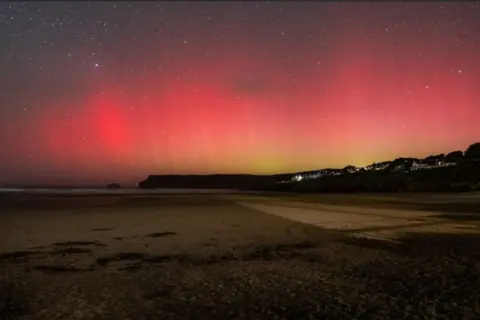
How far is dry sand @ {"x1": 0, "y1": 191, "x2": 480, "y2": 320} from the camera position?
6070 millimetres

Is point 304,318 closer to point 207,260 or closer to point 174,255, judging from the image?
point 207,260

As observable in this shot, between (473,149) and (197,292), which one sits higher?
(473,149)

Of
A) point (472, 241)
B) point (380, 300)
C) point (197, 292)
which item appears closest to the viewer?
point (380, 300)

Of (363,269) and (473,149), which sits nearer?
(363,269)

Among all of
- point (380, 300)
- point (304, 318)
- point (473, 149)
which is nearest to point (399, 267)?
point (380, 300)

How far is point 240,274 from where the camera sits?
852 centimetres

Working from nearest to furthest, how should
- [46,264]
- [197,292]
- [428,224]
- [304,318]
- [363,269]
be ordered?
1. [304,318]
2. [197,292]
3. [363,269]
4. [46,264]
5. [428,224]

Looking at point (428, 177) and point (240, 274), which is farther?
point (428, 177)

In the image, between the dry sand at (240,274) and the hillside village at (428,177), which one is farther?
the hillside village at (428,177)

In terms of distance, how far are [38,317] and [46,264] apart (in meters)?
4.26

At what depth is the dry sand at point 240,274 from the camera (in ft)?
19.9

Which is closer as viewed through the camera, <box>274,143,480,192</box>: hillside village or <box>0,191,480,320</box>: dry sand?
<box>0,191,480,320</box>: dry sand

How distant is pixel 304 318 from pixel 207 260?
4.72 metres

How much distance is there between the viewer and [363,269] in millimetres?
8836
